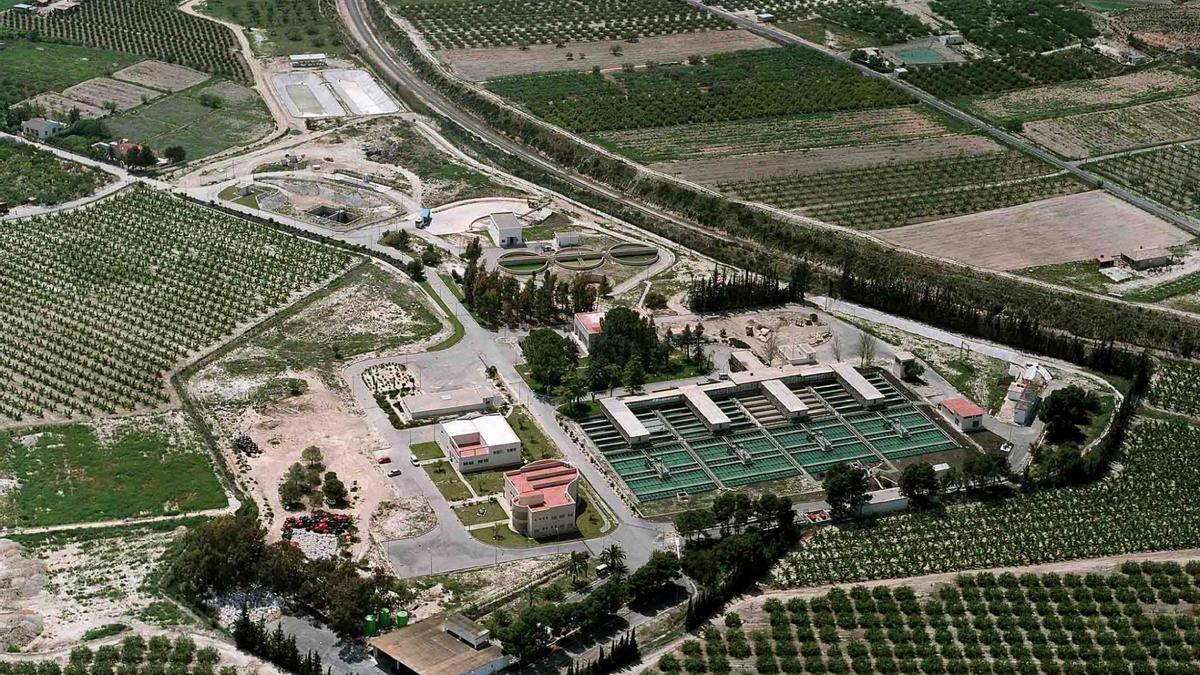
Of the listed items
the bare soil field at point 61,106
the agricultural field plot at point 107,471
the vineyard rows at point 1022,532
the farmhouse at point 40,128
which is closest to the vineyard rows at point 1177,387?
the vineyard rows at point 1022,532

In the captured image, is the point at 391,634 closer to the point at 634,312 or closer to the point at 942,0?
the point at 634,312

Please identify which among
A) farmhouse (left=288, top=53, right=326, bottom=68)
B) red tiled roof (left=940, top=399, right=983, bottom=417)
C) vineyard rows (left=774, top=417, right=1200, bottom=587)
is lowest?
farmhouse (left=288, top=53, right=326, bottom=68)

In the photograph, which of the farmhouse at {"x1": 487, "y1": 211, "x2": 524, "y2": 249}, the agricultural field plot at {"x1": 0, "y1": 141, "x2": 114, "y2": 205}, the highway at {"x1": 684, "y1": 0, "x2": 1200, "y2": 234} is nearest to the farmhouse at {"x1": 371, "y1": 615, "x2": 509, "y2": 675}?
the farmhouse at {"x1": 487, "y1": 211, "x2": 524, "y2": 249}

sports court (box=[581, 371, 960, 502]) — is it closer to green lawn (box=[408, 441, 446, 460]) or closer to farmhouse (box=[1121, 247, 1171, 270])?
green lawn (box=[408, 441, 446, 460])

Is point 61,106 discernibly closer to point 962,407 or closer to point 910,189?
point 910,189

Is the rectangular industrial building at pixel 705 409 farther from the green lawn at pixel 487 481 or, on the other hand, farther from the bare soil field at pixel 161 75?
the bare soil field at pixel 161 75

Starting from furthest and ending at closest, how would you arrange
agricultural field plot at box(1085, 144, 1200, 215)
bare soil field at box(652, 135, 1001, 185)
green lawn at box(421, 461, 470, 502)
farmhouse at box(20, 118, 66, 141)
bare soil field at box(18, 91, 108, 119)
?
1. bare soil field at box(18, 91, 108, 119)
2. farmhouse at box(20, 118, 66, 141)
3. bare soil field at box(652, 135, 1001, 185)
4. agricultural field plot at box(1085, 144, 1200, 215)
5. green lawn at box(421, 461, 470, 502)
